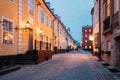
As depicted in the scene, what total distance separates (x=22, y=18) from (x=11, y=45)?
3.39 metres

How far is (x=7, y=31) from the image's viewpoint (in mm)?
16750

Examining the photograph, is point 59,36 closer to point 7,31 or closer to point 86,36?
point 7,31

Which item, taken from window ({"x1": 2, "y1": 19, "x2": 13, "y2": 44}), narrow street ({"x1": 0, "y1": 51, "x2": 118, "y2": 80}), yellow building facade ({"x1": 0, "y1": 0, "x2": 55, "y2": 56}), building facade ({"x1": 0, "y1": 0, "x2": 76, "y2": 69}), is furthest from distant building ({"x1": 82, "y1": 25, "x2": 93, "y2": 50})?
narrow street ({"x1": 0, "y1": 51, "x2": 118, "y2": 80})

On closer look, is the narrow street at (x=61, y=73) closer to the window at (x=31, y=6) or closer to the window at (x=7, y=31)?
the window at (x=7, y=31)

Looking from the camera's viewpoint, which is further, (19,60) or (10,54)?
(19,60)

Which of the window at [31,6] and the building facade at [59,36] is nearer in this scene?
the window at [31,6]

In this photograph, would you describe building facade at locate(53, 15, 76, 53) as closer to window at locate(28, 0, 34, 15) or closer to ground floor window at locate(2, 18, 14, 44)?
window at locate(28, 0, 34, 15)

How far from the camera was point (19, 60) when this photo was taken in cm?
1930

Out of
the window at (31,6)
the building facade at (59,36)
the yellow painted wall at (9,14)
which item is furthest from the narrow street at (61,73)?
the building facade at (59,36)

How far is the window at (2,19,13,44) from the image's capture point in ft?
53.2

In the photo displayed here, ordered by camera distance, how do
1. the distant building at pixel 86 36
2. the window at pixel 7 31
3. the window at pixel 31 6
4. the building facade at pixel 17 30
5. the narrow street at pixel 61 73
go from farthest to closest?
the distant building at pixel 86 36 < the window at pixel 31 6 < the window at pixel 7 31 < the building facade at pixel 17 30 < the narrow street at pixel 61 73

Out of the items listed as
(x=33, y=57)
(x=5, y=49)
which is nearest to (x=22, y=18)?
(x=33, y=57)

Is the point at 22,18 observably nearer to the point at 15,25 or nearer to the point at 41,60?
the point at 15,25

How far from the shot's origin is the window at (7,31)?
639 inches
